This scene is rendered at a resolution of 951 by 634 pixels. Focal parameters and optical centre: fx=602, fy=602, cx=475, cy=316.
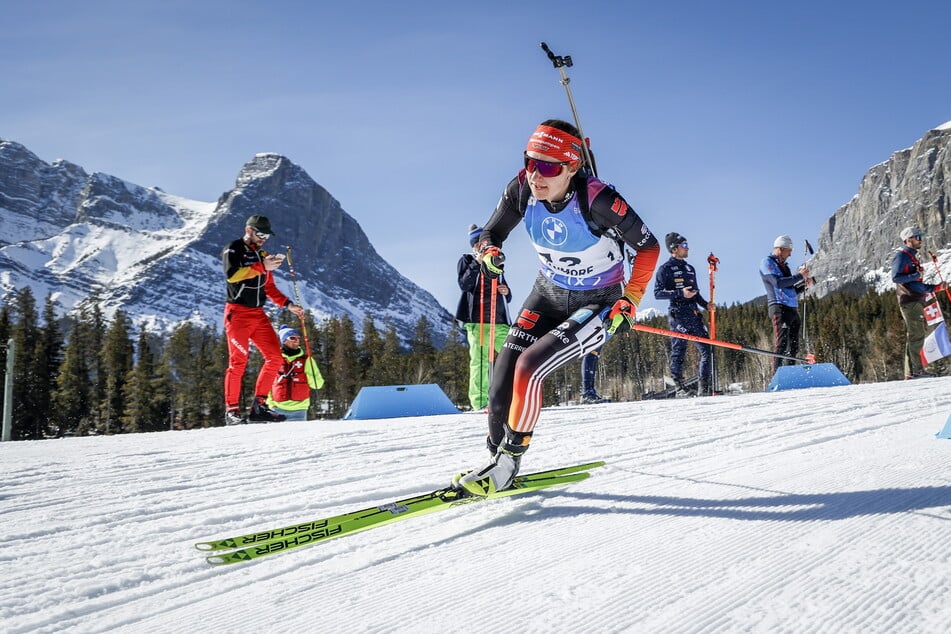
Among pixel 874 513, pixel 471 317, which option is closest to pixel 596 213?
pixel 874 513

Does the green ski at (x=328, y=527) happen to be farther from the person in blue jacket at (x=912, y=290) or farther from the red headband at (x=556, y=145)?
the person in blue jacket at (x=912, y=290)

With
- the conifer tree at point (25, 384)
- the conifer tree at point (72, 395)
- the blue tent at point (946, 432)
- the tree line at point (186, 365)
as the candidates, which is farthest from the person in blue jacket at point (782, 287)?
the conifer tree at point (72, 395)

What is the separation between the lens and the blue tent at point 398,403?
846 centimetres

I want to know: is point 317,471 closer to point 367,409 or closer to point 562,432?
point 562,432

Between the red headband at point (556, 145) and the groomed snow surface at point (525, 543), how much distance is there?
6.03 feet

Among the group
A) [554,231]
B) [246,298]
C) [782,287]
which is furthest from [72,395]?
[554,231]

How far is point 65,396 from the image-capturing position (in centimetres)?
4822

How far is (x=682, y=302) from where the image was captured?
31.9 feet

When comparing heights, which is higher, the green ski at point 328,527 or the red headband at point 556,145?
the red headband at point 556,145

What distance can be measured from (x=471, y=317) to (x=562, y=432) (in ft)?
11.9

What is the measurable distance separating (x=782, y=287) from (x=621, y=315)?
744cm

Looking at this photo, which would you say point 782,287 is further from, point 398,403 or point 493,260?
point 493,260

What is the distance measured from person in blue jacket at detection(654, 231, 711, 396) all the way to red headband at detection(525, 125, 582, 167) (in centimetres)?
668

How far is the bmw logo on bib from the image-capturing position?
3609 mm
